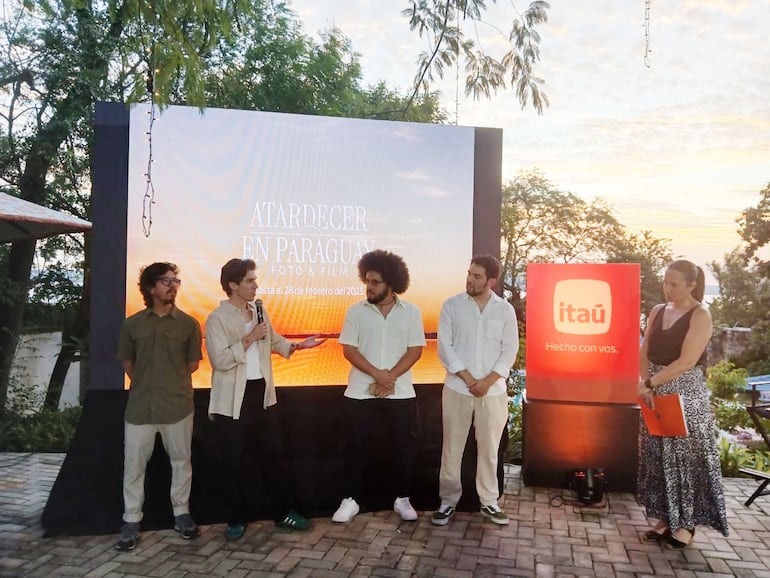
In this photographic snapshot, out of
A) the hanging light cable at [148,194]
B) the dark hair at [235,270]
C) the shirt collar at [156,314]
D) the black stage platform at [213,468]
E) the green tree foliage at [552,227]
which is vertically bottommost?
the black stage platform at [213,468]

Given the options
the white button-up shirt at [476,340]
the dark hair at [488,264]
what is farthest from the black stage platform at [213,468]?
the dark hair at [488,264]

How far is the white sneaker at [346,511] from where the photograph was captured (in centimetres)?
408

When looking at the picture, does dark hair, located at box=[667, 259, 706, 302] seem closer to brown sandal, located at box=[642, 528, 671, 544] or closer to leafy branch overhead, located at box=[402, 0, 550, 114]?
brown sandal, located at box=[642, 528, 671, 544]

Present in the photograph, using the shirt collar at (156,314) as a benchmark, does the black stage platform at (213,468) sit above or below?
below

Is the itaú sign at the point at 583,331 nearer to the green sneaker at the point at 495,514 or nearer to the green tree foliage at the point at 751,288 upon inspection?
the green sneaker at the point at 495,514

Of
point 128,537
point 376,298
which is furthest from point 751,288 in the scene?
point 128,537

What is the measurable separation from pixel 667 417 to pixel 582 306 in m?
1.33

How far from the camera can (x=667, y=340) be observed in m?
3.70

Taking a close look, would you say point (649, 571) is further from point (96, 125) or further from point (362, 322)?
point (96, 125)

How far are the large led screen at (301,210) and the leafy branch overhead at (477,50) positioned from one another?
5.52ft

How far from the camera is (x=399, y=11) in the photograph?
6137 mm

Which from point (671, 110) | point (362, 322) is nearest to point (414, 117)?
point (671, 110)

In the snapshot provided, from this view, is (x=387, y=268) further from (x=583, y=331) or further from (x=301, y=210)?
(x=583, y=331)

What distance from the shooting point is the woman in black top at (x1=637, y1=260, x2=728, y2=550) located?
359cm
